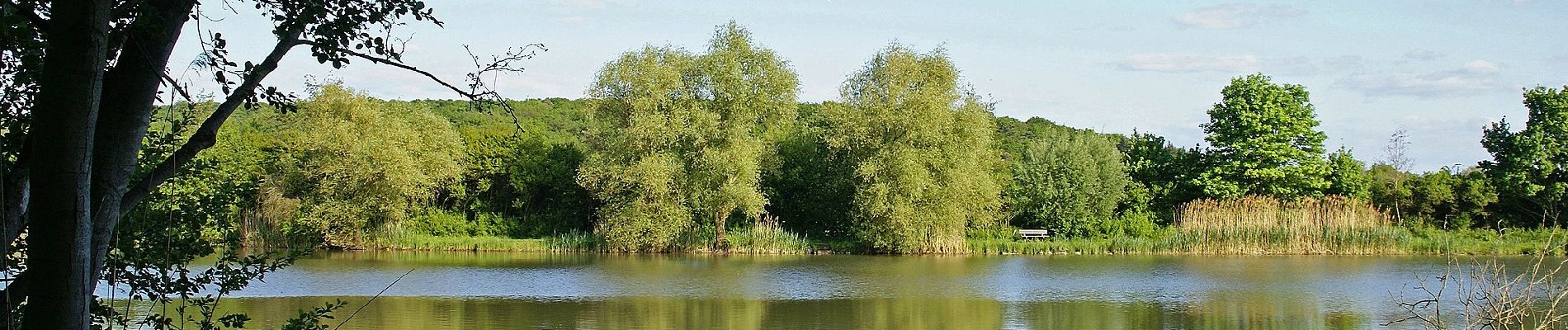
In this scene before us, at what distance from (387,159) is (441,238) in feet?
7.60

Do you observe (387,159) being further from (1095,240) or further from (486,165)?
(1095,240)

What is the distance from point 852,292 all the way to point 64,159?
45.5 feet

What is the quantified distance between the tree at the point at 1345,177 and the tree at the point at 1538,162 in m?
2.59

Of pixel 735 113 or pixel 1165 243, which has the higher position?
pixel 735 113

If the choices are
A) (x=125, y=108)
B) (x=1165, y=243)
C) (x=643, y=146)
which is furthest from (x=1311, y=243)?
(x=125, y=108)

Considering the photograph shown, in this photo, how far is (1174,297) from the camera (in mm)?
15039

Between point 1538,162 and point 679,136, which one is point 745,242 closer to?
point 679,136

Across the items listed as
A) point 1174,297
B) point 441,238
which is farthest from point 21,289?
point 441,238

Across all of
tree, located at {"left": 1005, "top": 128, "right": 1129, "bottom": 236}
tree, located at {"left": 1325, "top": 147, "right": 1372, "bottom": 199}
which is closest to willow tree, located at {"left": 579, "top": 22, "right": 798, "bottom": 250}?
tree, located at {"left": 1005, "top": 128, "right": 1129, "bottom": 236}

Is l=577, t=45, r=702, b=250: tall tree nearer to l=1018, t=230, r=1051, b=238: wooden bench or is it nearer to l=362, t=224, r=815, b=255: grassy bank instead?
l=362, t=224, r=815, b=255: grassy bank

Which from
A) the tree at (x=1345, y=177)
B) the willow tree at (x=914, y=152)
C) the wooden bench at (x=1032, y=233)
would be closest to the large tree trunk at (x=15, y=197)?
the willow tree at (x=914, y=152)

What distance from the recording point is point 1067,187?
2728 cm

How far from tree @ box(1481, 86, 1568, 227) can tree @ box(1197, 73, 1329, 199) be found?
12.0 feet

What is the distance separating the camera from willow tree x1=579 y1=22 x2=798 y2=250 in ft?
82.0
